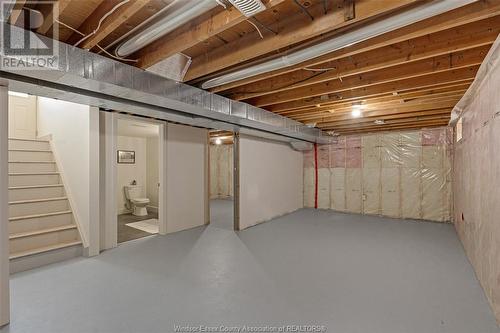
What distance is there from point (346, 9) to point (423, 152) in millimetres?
4894

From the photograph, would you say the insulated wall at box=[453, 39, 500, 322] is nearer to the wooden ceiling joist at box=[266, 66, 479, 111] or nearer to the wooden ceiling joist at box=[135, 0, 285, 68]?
the wooden ceiling joist at box=[266, 66, 479, 111]

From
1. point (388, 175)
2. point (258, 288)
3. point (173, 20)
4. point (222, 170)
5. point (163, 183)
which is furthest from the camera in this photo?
point (222, 170)

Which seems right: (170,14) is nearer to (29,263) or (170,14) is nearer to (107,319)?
(107,319)

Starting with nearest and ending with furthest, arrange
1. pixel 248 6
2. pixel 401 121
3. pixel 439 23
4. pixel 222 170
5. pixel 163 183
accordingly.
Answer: pixel 248 6, pixel 439 23, pixel 163 183, pixel 401 121, pixel 222 170

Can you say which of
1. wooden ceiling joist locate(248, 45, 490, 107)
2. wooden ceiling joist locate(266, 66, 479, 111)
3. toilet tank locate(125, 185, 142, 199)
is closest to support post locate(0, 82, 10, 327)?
wooden ceiling joist locate(248, 45, 490, 107)

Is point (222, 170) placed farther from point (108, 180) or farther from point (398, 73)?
point (398, 73)

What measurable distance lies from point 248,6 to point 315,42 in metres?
0.74

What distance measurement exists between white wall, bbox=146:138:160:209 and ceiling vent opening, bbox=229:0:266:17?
5.47m

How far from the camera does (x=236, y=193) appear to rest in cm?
439

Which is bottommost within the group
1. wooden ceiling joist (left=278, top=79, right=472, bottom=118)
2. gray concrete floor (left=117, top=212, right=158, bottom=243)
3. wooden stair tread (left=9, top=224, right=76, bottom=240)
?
gray concrete floor (left=117, top=212, right=158, bottom=243)

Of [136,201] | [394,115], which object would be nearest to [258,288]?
[394,115]

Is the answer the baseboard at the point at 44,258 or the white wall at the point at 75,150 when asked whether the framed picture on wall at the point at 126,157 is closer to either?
the white wall at the point at 75,150

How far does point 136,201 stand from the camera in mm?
5441

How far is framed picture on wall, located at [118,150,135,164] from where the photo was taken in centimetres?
598
